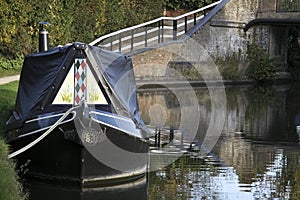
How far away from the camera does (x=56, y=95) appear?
31.8ft

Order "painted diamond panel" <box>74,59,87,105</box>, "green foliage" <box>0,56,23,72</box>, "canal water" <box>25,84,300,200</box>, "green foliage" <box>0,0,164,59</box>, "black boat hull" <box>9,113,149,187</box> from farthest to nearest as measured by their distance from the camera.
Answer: "green foliage" <box>0,0,164,59</box>, "green foliage" <box>0,56,23,72</box>, "painted diamond panel" <box>74,59,87,105</box>, "canal water" <box>25,84,300,200</box>, "black boat hull" <box>9,113,149,187</box>

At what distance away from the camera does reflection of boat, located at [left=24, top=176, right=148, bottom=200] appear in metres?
8.84

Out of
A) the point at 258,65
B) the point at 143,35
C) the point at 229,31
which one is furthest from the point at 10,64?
the point at 258,65

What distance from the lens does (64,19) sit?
78.1ft

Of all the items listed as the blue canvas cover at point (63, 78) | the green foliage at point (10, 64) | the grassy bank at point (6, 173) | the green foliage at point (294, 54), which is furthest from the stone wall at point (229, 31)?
the blue canvas cover at point (63, 78)

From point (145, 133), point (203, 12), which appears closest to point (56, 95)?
point (145, 133)

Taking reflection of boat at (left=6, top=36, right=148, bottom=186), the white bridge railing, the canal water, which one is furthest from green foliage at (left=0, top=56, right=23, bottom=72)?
reflection of boat at (left=6, top=36, right=148, bottom=186)

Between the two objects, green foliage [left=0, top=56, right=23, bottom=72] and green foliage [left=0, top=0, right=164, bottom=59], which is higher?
green foliage [left=0, top=0, right=164, bottom=59]

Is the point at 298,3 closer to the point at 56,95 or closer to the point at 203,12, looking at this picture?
the point at 203,12

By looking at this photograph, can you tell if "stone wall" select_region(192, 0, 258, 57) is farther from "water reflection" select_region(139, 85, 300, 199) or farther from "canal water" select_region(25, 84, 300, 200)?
"water reflection" select_region(139, 85, 300, 199)

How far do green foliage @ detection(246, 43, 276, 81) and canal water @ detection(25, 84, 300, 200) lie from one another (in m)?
7.05

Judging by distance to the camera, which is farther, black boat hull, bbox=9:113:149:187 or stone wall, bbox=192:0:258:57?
stone wall, bbox=192:0:258:57

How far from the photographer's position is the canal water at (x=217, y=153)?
927 centimetres

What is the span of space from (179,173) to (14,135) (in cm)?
266
